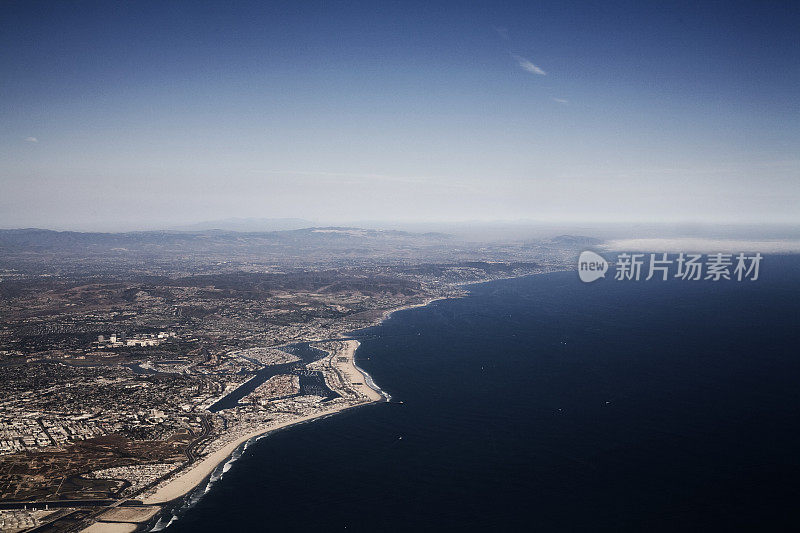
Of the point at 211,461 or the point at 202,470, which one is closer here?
the point at 202,470

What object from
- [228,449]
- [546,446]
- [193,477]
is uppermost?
[546,446]

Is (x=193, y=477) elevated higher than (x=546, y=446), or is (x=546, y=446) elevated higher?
(x=546, y=446)

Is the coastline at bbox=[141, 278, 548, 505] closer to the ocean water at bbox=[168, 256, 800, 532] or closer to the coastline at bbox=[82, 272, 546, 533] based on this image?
the coastline at bbox=[82, 272, 546, 533]

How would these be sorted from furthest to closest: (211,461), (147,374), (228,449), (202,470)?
(147,374)
(228,449)
(211,461)
(202,470)

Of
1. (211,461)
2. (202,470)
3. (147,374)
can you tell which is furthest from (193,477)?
(147,374)

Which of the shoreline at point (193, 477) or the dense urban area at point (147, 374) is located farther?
the dense urban area at point (147, 374)

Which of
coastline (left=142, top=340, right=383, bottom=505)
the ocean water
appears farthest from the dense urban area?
the ocean water

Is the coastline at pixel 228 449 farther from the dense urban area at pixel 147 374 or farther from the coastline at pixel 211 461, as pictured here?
the dense urban area at pixel 147 374

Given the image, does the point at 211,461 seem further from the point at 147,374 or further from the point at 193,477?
the point at 147,374

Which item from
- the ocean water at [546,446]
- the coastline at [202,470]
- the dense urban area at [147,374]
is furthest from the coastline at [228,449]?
the ocean water at [546,446]

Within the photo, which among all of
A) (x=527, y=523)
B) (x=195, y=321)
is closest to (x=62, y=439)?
(x=527, y=523)
